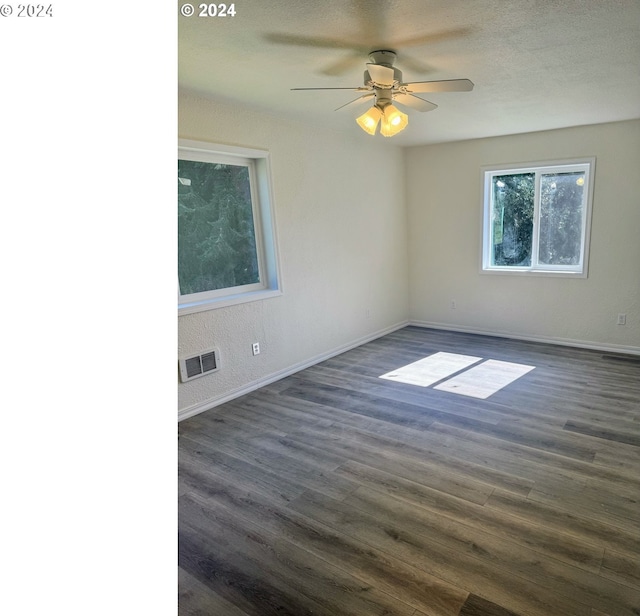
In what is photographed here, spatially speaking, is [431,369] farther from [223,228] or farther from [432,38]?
[432,38]

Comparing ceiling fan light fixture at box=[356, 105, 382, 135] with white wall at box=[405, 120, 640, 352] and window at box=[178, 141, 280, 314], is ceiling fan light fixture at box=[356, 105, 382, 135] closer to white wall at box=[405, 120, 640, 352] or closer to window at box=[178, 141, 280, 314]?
window at box=[178, 141, 280, 314]

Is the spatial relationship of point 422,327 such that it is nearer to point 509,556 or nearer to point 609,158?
point 609,158

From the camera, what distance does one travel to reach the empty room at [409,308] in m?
Answer: 1.84

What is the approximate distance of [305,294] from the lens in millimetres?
4266

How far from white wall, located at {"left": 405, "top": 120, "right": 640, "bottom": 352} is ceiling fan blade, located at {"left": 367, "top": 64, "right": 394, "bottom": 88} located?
125 inches

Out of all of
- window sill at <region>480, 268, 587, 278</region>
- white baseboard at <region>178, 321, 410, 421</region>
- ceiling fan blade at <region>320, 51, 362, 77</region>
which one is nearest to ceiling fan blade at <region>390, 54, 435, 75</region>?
ceiling fan blade at <region>320, 51, 362, 77</region>

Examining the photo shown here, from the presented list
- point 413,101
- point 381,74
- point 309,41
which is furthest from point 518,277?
point 309,41

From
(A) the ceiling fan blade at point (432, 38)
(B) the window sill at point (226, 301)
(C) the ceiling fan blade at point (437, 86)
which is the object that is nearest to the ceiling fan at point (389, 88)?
(C) the ceiling fan blade at point (437, 86)

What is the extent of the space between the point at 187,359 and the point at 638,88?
3.84 meters

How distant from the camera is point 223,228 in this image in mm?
3615

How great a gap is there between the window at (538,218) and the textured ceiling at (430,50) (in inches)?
45.8

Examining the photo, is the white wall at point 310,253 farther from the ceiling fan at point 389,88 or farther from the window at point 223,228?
the ceiling fan at point 389,88

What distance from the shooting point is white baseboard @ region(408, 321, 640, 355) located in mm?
4480
